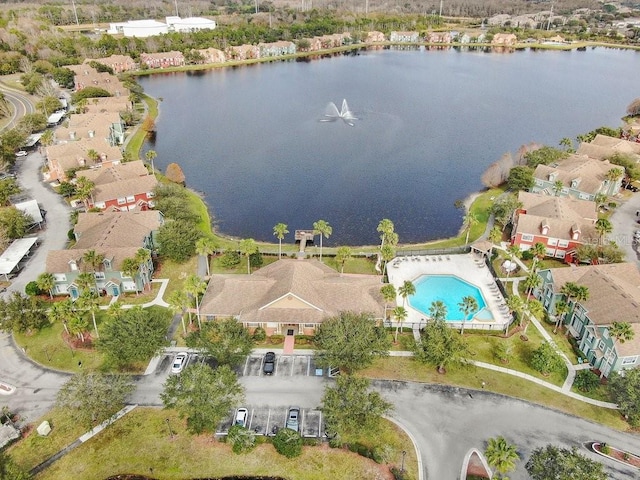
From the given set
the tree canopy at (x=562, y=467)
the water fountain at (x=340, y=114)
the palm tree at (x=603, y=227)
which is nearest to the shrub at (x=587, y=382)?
the tree canopy at (x=562, y=467)

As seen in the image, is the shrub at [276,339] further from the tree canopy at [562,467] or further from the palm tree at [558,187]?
the palm tree at [558,187]

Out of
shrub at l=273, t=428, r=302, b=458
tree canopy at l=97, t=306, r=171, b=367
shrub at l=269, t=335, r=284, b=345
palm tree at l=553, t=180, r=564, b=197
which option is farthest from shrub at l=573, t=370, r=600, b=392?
tree canopy at l=97, t=306, r=171, b=367

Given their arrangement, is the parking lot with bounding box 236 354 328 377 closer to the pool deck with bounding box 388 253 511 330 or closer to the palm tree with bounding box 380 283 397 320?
the palm tree with bounding box 380 283 397 320

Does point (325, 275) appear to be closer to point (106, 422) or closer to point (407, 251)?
point (407, 251)

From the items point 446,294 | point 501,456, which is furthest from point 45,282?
point 501,456

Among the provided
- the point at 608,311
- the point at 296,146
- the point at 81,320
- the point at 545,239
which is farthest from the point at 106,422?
the point at 296,146
